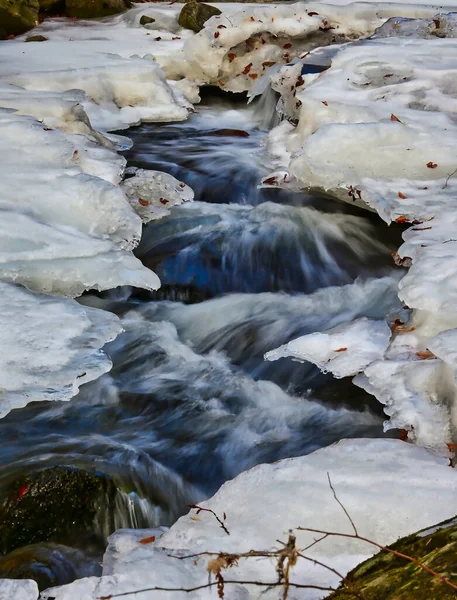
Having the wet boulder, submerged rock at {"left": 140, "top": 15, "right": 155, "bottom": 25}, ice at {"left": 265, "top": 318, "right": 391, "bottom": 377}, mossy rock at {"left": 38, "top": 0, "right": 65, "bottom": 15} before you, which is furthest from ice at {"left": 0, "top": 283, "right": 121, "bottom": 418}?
mossy rock at {"left": 38, "top": 0, "right": 65, "bottom": 15}

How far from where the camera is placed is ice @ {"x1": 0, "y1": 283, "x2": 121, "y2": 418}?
11.4ft

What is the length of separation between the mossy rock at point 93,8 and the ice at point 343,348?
32.1ft

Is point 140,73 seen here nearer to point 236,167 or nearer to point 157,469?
point 236,167

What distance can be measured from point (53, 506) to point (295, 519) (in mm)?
1141

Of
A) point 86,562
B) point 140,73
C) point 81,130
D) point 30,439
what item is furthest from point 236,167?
point 86,562

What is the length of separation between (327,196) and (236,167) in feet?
3.62

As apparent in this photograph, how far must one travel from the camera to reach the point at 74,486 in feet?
10.4

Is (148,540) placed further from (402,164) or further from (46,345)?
(402,164)

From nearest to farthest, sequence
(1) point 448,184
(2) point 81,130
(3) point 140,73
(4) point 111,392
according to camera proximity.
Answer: (4) point 111,392, (1) point 448,184, (2) point 81,130, (3) point 140,73

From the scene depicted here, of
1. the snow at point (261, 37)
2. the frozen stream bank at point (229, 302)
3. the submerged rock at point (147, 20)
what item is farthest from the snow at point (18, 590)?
the submerged rock at point (147, 20)

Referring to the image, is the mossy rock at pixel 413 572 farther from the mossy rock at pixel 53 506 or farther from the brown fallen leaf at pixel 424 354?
the brown fallen leaf at pixel 424 354

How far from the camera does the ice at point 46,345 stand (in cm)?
346

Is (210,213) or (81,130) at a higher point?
(81,130)

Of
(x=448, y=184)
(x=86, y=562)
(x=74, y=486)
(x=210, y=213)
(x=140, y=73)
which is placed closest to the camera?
(x=86, y=562)
